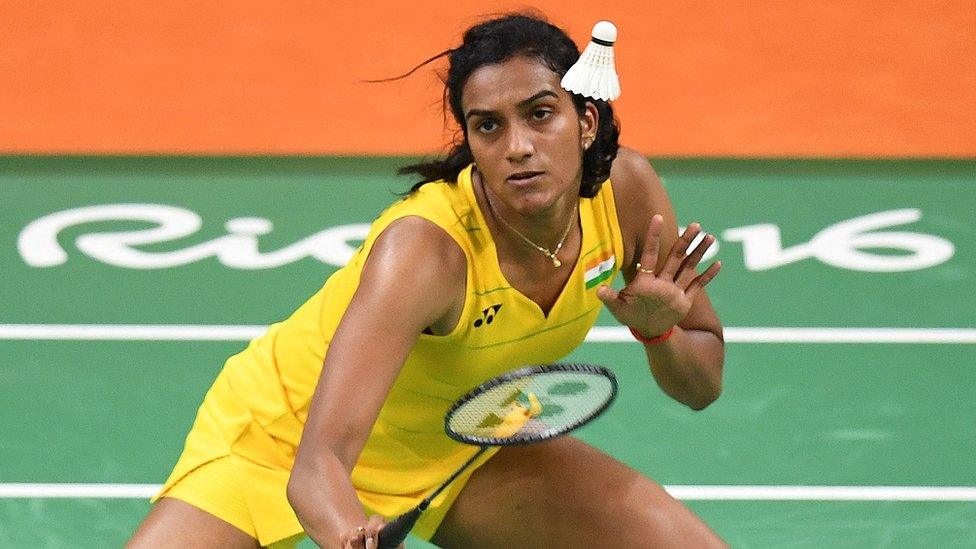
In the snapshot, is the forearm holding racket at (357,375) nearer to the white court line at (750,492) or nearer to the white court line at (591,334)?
the white court line at (750,492)

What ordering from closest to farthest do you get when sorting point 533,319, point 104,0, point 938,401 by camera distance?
1. point 533,319
2. point 938,401
3. point 104,0

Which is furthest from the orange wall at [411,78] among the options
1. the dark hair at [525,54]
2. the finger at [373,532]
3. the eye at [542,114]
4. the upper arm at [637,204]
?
the finger at [373,532]

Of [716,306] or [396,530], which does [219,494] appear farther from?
[716,306]

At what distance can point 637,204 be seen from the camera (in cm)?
402

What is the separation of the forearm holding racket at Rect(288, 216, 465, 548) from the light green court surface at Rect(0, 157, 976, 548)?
1.37 m

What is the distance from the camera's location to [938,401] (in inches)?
229

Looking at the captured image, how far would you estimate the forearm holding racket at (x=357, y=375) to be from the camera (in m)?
3.25

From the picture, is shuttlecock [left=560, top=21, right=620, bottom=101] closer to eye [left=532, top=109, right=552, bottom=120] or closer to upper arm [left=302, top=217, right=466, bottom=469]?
eye [left=532, top=109, right=552, bottom=120]

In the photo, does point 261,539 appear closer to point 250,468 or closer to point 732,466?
point 250,468

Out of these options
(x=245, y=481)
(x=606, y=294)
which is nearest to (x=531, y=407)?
(x=606, y=294)

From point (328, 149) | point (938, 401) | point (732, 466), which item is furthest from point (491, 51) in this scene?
point (328, 149)

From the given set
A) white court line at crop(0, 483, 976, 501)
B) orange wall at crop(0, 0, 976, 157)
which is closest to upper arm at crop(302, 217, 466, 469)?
white court line at crop(0, 483, 976, 501)

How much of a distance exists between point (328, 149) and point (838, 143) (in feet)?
7.74

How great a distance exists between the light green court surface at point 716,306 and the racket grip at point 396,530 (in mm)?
1892
